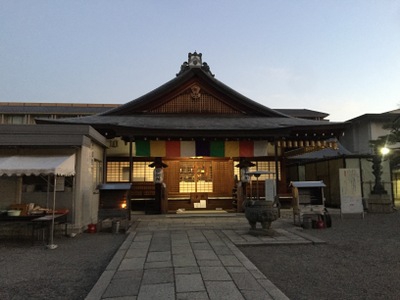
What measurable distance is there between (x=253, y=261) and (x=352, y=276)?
76.7 inches

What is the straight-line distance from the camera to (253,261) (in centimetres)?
671

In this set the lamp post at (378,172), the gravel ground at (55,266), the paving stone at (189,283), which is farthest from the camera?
the lamp post at (378,172)

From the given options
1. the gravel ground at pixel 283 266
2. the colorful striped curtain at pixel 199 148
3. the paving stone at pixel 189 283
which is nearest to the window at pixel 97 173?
the colorful striped curtain at pixel 199 148

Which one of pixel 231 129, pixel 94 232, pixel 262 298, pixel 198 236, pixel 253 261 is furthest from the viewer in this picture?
pixel 231 129

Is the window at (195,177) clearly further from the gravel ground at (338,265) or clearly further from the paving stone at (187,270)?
the paving stone at (187,270)

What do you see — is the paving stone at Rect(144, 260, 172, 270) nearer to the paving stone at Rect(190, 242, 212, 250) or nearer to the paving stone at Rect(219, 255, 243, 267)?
the paving stone at Rect(219, 255, 243, 267)

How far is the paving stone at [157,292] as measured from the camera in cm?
442

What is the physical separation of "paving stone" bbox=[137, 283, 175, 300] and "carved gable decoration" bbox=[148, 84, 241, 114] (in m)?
12.9

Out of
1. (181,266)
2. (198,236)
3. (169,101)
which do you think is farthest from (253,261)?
(169,101)

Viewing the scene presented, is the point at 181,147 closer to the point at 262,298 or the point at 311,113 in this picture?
the point at 262,298

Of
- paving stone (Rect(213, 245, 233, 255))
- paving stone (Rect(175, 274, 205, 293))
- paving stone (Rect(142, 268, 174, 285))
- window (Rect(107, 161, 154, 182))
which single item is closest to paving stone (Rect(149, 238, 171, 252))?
paving stone (Rect(213, 245, 233, 255))

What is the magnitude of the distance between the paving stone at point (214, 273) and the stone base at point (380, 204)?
12.8 m

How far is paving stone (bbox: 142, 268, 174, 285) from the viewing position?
5.14 m

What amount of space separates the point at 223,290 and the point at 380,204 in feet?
45.4
